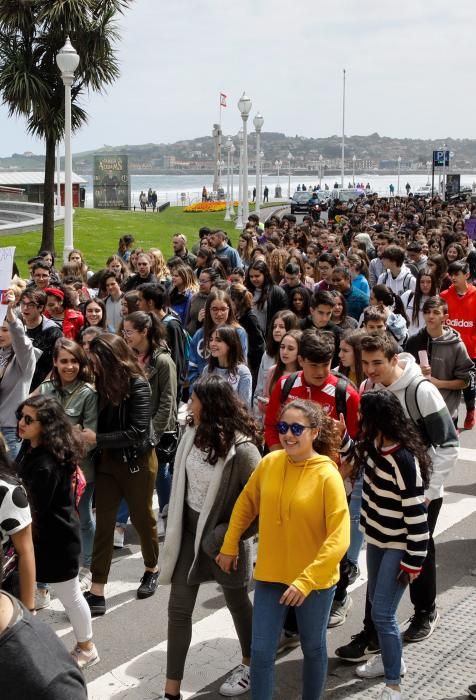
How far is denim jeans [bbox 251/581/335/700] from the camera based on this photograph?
4.59 metres

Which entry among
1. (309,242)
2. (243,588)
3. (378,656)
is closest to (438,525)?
(378,656)

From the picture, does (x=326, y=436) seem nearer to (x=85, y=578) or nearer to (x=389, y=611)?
(x=389, y=611)

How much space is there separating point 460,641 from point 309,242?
11578 mm

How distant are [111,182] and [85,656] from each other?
54.9 metres

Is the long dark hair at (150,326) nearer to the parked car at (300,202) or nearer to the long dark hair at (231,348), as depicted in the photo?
the long dark hair at (231,348)

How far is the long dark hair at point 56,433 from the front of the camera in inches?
211

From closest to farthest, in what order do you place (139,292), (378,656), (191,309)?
(378,656) → (139,292) → (191,309)

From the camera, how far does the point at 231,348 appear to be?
24.4ft

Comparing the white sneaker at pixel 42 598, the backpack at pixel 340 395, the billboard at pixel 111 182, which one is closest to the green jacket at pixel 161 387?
the backpack at pixel 340 395

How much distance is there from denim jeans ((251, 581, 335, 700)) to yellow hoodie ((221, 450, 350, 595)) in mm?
79

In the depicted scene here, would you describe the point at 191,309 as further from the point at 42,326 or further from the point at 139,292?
the point at 42,326

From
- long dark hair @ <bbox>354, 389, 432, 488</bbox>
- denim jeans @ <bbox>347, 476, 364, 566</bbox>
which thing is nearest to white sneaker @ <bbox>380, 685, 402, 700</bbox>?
long dark hair @ <bbox>354, 389, 432, 488</bbox>

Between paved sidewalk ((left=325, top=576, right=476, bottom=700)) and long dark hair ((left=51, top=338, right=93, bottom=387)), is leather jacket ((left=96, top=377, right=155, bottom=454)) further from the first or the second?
paved sidewalk ((left=325, top=576, right=476, bottom=700))

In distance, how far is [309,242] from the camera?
55.1 feet
